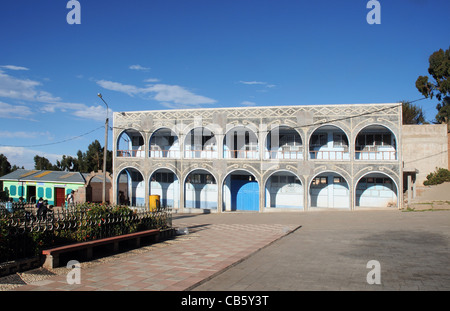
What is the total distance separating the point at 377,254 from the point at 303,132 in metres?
16.9

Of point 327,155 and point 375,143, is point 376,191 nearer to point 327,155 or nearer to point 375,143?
point 375,143

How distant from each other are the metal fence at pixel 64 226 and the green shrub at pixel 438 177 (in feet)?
77.8

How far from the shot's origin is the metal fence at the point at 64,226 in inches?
344

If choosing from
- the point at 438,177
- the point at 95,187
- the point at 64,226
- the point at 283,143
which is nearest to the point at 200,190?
the point at 283,143

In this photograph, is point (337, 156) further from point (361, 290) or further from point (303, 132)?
point (361, 290)

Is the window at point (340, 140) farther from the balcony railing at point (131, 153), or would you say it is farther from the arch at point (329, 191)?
the balcony railing at point (131, 153)

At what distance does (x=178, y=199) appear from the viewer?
107ft

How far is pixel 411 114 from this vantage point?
5300 cm

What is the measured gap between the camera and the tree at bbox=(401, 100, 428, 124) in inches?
2051

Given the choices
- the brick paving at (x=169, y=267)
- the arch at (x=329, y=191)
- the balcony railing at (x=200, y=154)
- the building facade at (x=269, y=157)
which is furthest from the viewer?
the balcony railing at (x=200, y=154)

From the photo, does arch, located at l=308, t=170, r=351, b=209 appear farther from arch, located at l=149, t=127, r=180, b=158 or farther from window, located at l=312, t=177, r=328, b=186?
arch, located at l=149, t=127, r=180, b=158

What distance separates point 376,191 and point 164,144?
59.3ft

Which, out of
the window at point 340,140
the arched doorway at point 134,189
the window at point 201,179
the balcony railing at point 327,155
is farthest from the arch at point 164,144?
the window at point 340,140
